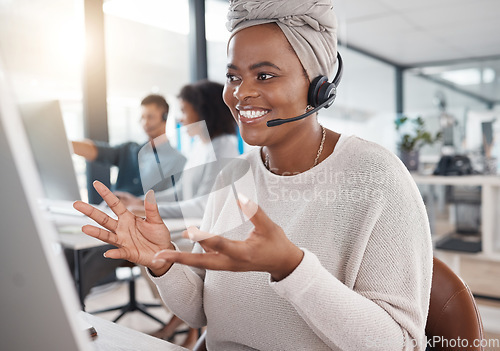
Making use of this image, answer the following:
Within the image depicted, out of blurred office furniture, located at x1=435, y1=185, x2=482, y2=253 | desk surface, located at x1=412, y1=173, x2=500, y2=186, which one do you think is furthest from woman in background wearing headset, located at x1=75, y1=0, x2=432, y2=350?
blurred office furniture, located at x1=435, y1=185, x2=482, y2=253

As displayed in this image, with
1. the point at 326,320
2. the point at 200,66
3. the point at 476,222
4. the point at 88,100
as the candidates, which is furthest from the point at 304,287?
the point at 200,66

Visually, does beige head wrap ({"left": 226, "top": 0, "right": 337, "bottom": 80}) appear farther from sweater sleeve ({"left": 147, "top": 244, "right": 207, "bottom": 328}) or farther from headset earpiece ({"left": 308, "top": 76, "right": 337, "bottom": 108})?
sweater sleeve ({"left": 147, "top": 244, "right": 207, "bottom": 328})

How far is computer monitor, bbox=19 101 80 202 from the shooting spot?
1.47m

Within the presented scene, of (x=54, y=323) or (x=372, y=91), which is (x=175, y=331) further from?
(x=372, y=91)

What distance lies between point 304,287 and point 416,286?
9.7 inches

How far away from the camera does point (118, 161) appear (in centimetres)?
249

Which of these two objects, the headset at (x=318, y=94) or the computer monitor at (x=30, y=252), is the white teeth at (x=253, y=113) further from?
the computer monitor at (x=30, y=252)

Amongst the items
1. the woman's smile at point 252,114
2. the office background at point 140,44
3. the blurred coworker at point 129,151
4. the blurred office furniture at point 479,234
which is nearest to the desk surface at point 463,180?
the blurred office furniture at point 479,234

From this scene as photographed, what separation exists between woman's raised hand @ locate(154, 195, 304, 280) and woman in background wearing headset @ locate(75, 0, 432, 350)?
2 centimetres

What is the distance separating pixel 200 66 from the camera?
3.89 m

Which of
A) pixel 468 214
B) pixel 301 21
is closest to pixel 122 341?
pixel 301 21

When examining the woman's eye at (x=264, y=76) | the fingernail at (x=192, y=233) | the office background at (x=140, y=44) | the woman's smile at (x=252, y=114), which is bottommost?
the fingernail at (x=192, y=233)

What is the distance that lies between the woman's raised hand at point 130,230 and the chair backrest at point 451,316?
534 mm

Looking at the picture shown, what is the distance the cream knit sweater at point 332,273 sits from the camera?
69 cm
